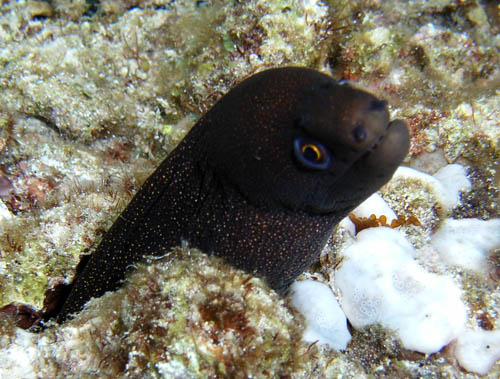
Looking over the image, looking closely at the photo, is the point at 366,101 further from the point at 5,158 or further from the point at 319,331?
the point at 5,158

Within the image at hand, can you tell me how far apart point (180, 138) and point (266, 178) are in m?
2.05

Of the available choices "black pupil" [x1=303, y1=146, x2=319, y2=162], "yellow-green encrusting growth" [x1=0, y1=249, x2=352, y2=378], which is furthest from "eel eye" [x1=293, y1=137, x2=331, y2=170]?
"yellow-green encrusting growth" [x1=0, y1=249, x2=352, y2=378]

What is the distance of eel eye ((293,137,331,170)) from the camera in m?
1.92

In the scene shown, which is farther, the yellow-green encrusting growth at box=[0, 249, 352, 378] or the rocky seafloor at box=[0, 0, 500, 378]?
the rocky seafloor at box=[0, 0, 500, 378]

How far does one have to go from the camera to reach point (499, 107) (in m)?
4.21

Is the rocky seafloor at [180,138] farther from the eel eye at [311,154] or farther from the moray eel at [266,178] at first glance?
the eel eye at [311,154]

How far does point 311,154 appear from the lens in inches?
77.4

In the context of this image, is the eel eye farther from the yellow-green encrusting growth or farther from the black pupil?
the yellow-green encrusting growth

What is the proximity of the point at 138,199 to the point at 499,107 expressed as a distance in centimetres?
452

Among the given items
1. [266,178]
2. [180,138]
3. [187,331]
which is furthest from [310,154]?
[180,138]

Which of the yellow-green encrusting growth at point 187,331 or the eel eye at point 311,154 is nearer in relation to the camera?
the yellow-green encrusting growth at point 187,331

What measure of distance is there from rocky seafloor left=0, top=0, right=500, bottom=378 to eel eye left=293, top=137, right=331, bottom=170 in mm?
811

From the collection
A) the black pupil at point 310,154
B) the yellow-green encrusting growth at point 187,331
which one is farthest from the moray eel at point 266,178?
the yellow-green encrusting growth at point 187,331

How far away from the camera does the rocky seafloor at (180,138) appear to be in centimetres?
190
